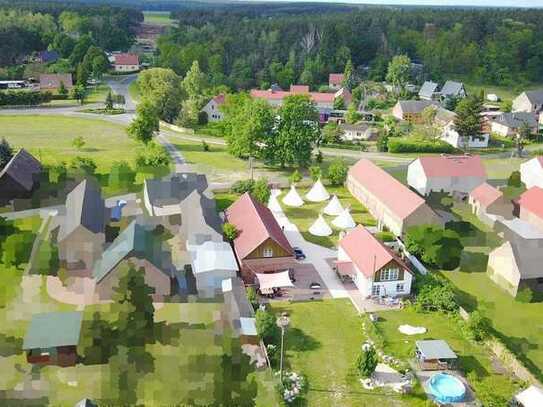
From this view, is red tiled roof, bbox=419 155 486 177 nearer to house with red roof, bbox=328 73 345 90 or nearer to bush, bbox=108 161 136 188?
bush, bbox=108 161 136 188

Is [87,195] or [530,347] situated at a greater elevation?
[87,195]

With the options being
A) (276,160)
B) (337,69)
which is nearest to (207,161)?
(276,160)

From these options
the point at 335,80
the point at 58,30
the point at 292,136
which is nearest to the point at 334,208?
the point at 292,136

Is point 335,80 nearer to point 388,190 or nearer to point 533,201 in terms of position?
point 388,190

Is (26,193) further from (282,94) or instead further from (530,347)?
(282,94)

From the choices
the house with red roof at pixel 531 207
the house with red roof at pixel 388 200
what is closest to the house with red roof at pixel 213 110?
the house with red roof at pixel 388 200

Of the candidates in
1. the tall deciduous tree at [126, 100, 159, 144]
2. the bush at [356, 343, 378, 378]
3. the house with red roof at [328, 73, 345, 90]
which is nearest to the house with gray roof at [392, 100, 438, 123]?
the house with red roof at [328, 73, 345, 90]
